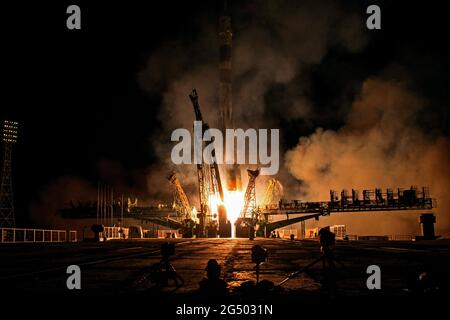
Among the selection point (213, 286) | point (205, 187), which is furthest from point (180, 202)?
point (213, 286)

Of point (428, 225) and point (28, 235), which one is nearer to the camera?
point (28, 235)

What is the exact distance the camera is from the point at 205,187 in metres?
136

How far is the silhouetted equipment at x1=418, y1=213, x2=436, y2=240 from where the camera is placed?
69.2 m

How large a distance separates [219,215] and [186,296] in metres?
122

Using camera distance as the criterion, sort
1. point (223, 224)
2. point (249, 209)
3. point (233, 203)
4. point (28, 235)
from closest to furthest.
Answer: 1. point (28, 235)
2. point (223, 224)
3. point (249, 209)
4. point (233, 203)

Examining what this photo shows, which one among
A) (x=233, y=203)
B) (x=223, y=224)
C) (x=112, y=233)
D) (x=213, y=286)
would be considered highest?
(x=213, y=286)

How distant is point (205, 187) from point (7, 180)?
59600mm

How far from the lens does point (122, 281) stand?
12.9 m

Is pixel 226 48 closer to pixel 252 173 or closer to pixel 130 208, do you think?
pixel 252 173

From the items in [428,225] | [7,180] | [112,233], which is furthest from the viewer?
[7,180]

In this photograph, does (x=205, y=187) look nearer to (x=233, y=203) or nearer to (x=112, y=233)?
(x=233, y=203)

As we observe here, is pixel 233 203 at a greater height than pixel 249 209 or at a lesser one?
greater

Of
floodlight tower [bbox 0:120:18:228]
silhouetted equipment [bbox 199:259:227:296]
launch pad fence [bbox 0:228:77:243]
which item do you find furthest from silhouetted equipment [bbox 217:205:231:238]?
silhouetted equipment [bbox 199:259:227:296]
